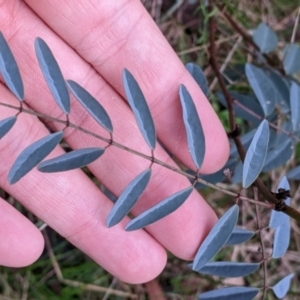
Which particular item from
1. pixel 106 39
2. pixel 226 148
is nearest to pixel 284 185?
pixel 226 148

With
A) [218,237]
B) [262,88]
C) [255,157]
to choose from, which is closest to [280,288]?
[218,237]

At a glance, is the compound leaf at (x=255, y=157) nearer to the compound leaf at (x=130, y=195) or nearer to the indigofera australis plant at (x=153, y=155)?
the indigofera australis plant at (x=153, y=155)

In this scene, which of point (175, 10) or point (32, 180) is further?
point (175, 10)

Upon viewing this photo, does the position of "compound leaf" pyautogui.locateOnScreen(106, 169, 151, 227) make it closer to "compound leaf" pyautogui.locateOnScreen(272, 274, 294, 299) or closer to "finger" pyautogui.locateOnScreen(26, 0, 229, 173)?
"finger" pyautogui.locateOnScreen(26, 0, 229, 173)

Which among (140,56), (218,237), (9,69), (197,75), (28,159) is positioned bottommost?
(218,237)

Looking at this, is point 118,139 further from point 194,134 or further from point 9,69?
point 9,69

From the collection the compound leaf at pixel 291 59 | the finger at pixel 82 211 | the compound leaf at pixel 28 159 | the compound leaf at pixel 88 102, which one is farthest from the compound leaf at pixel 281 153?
the compound leaf at pixel 28 159

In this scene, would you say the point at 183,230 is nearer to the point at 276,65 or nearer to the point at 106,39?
the point at 106,39
